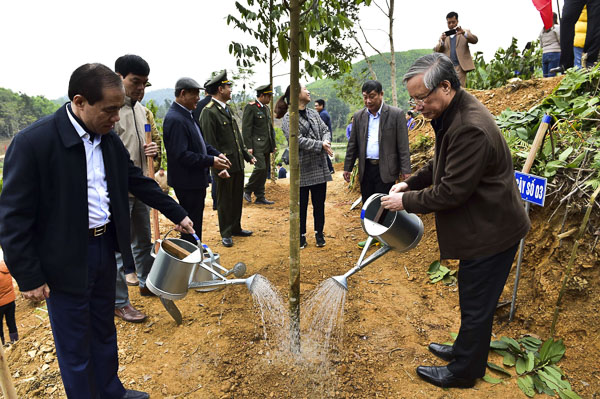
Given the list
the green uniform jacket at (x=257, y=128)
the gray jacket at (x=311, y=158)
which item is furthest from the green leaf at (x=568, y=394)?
the green uniform jacket at (x=257, y=128)

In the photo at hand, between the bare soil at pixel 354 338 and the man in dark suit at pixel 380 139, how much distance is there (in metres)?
1.12

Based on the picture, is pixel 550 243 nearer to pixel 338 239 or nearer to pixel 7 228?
pixel 338 239

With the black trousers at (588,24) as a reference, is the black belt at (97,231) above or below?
below

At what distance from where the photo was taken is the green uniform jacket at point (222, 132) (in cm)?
416

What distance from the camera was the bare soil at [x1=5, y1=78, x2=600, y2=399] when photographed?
2.23 metres

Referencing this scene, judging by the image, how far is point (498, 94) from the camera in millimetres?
5285

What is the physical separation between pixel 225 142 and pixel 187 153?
3.97 ft

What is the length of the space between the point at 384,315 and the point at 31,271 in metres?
2.55

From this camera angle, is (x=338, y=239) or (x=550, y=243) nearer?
(x=550, y=243)

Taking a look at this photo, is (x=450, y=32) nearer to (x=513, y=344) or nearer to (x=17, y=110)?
(x=513, y=344)

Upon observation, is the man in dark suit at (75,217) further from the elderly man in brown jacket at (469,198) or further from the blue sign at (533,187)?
the blue sign at (533,187)

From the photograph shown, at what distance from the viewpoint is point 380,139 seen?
153 inches

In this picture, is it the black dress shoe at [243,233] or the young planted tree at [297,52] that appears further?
the black dress shoe at [243,233]

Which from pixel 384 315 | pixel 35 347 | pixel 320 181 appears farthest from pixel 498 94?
pixel 35 347
